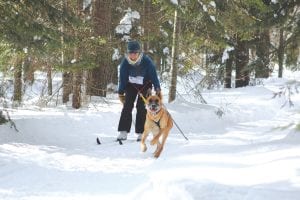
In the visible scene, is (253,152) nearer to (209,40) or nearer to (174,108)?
(174,108)

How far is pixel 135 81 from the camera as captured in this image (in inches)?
378

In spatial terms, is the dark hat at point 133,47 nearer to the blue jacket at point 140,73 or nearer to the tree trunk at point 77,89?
the blue jacket at point 140,73

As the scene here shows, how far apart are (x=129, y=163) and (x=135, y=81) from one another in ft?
7.23

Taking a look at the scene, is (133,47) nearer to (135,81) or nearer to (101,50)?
(135,81)

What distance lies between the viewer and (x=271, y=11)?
14578 millimetres

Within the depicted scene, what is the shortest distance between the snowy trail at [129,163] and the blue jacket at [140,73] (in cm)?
126

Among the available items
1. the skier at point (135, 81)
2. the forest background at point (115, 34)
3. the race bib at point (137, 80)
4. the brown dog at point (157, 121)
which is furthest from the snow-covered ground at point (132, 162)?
the forest background at point (115, 34)

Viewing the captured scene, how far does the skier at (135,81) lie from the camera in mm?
9391

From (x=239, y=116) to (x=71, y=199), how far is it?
1023cm

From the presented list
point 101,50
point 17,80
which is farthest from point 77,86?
point 17,80

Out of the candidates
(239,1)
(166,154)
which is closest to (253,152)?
(166,154)

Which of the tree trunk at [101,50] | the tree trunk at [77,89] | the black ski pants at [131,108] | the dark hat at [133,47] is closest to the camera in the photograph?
the dark hat at [133,47]

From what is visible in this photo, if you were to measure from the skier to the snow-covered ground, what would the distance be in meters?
0.53

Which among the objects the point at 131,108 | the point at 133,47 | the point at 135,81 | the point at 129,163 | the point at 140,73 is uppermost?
the point at 133,47
